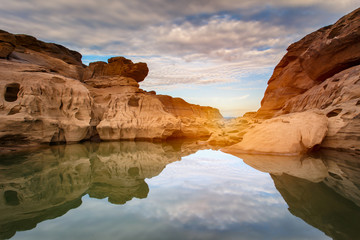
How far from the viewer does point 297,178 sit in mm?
3729

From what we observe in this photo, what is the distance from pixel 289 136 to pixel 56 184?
6.51 meters

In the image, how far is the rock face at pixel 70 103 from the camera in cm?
755

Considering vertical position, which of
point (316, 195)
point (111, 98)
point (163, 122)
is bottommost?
point (316, 195)

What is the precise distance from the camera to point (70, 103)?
947 centimetres

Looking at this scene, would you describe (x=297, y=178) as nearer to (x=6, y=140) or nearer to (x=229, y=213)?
(x=229, y=213)

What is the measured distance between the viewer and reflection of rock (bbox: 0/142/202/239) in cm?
243

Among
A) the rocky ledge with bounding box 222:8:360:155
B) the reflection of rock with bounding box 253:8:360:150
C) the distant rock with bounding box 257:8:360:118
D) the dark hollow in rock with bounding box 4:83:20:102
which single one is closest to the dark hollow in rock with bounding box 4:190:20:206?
the rocky ledge with bounding box 222:8:360:155

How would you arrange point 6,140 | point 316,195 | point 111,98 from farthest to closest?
point 111,98 < point 6,140 < point 316,195

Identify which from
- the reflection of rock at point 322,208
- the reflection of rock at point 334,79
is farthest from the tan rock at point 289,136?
the reflection of rock at point 322,208

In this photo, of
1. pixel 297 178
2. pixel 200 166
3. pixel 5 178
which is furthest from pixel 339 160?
pixel 5 178

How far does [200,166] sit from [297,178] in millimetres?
2173

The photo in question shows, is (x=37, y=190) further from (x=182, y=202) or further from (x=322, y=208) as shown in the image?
(x=322, y=208)

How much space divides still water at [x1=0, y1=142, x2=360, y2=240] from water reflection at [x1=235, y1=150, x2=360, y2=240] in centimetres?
1

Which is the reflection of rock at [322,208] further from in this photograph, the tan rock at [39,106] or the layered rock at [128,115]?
the tan rock at [39,106]
